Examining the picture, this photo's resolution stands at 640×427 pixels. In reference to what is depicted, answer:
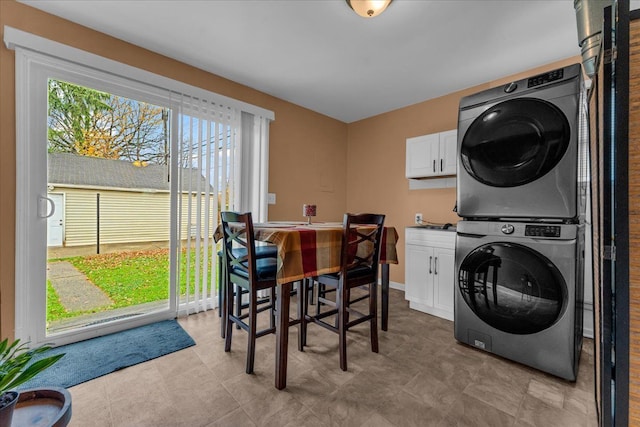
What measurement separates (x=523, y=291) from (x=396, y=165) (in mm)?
2339

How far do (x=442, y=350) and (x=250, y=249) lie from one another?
1634 millimetres

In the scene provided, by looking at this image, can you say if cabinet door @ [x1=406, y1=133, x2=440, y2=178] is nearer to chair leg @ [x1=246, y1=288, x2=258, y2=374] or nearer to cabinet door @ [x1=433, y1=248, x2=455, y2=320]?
cabinet door @ [x1=433, y1=248, x2=455, y2=320]

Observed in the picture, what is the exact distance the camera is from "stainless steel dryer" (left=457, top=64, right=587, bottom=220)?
1.61 metres

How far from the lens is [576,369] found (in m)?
1.65

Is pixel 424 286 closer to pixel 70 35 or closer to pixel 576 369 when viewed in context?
pixel 576 369

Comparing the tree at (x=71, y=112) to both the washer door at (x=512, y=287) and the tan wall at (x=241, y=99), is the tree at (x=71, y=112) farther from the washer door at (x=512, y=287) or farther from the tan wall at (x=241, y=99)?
the washer door at (x=512, y=287)

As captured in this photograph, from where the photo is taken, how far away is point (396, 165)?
3736 mm

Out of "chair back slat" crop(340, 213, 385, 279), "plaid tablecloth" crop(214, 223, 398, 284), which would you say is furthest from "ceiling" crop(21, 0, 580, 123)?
"plaid tablecloth" crop(214, 223, 398, 284)

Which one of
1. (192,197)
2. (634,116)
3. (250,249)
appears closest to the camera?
(634,116)

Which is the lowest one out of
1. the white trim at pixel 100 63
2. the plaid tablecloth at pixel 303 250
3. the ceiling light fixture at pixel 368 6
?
the plaid tablecloth at pixel 303 250

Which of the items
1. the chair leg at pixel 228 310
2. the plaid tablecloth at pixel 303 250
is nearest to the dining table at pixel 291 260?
the plaid tablecloth at pixel 303 250

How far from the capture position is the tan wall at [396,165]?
127 inches

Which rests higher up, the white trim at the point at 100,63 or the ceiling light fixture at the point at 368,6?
the ceiling light fixture at the point at 368,6

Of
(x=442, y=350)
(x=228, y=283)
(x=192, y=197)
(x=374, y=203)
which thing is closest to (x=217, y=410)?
(x=228, y=283)
